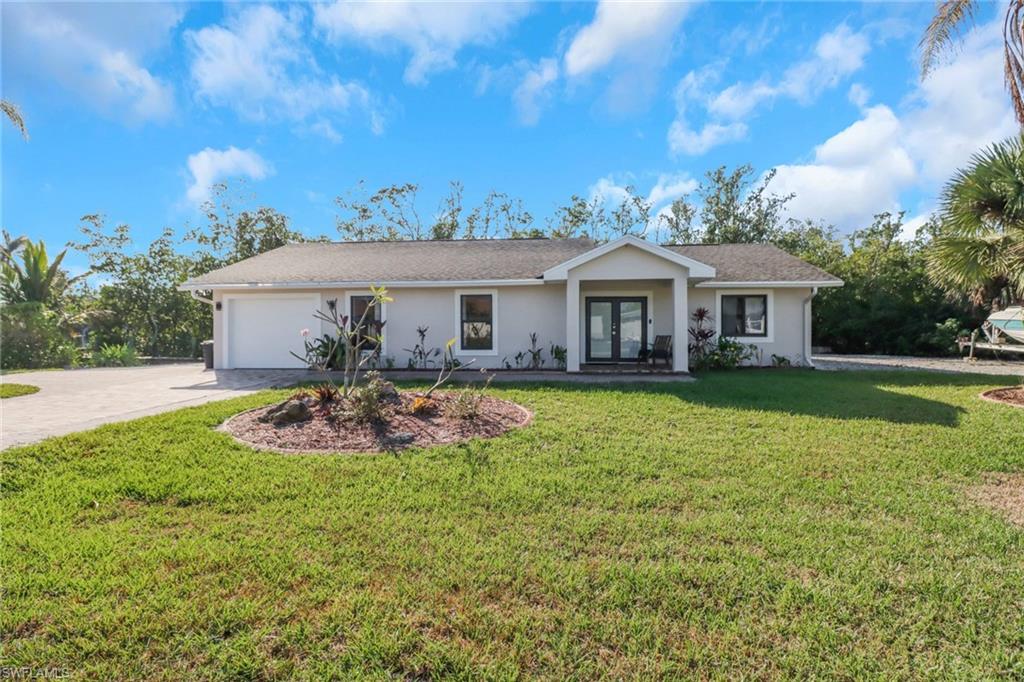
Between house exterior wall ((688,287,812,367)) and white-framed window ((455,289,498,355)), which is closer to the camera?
white-framed window ((455,289,498,355))

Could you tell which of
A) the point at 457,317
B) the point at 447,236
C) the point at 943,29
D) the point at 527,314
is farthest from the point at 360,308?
the point at 447,236

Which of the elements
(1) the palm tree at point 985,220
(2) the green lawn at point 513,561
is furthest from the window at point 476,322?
(1) the palm tree at point 985,220

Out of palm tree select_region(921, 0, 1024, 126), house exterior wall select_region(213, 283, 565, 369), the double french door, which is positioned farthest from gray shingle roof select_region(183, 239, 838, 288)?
palm tree select_region(921, 0, 1024, 126)

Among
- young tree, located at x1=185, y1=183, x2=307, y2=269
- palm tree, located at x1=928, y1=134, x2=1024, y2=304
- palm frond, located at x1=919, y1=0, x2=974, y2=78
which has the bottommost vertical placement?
palm tree, located at x1=928, y1=134, x2=1024, y2=304

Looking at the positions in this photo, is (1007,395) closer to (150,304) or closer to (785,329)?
(785,329)

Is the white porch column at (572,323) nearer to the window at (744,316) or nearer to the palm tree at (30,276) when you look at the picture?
the window at (744,316)

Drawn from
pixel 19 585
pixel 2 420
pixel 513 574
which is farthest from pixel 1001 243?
pixel 2 420

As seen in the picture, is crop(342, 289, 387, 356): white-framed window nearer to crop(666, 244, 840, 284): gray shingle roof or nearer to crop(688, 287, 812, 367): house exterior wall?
crop(666, 244, 840, 284): gray shingle roof

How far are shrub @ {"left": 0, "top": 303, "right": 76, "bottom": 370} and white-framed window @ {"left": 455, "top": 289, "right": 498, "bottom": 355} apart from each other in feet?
51.9

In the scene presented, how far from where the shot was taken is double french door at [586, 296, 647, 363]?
1434cm

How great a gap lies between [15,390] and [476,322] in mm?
10562

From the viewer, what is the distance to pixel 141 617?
2.60 meters

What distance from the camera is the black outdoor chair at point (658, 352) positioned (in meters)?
13.3

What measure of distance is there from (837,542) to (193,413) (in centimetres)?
852
